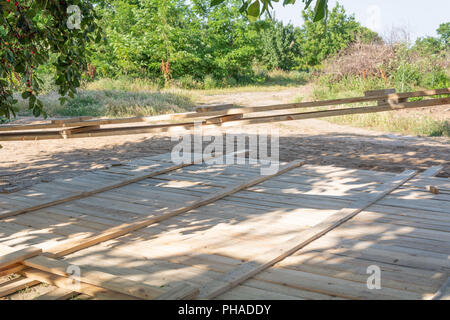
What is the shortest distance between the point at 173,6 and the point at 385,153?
697 inches

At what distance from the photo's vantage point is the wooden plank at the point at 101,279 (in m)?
2.62

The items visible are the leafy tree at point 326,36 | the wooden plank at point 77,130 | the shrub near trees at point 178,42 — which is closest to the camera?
the wooden plank at point 77,130

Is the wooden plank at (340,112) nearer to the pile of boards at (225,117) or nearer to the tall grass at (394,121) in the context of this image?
the pile of boards at (225,117)

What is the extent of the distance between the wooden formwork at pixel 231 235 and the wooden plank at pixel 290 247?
10 millimetres

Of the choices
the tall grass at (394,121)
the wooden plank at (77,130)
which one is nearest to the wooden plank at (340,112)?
the wooden plank at (77,130)

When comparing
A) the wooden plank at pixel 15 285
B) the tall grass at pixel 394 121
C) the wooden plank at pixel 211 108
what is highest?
the wooden plank at pixel 211 108

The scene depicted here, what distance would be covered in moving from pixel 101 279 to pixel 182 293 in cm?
56

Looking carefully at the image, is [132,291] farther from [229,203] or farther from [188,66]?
[188,66]

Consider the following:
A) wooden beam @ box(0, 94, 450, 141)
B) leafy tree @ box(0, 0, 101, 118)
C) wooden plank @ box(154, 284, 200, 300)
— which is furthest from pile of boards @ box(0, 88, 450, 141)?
wooden plank @ box(154, 284, 200, 300)

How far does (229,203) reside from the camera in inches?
191

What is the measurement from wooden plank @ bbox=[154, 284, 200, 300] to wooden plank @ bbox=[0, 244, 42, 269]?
1.17 metres

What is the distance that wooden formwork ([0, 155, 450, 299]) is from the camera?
2.85 m

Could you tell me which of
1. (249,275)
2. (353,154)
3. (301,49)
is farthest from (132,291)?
(301,49)

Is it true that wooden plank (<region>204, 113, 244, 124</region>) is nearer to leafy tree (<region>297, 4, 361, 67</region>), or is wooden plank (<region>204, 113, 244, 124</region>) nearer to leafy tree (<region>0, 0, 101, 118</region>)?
leafy tree (<region>0, 0, 101, 118</region>)
